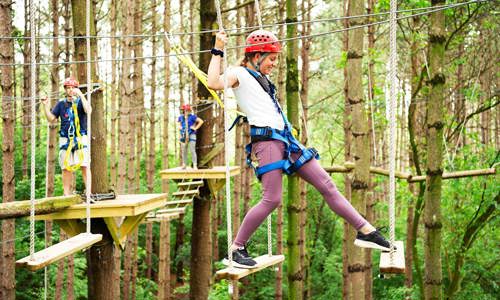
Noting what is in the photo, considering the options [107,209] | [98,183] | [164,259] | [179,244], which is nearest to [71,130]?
[98,183]

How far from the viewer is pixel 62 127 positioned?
535 cm

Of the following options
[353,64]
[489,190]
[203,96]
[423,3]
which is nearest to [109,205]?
[353,64]

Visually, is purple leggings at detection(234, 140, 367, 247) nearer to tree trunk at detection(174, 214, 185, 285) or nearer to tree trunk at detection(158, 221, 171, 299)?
tree trunk at detection(158, 221, 171, 299)

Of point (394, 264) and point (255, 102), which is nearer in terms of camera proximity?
point (394, 264)

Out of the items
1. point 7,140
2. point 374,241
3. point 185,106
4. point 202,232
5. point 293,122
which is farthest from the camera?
point 185,106

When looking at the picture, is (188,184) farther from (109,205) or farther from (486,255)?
(486,255)

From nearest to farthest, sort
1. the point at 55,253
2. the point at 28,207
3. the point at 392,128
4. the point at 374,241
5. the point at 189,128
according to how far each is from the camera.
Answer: the point at 392,128 < the point at 374,241 < the point at 55,253 < the point at 28,207 < the point at 189,128

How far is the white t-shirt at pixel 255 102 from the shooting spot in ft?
10.1

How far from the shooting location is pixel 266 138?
9.97 ft

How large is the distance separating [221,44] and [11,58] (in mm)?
5229

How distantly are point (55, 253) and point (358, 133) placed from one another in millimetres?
2205

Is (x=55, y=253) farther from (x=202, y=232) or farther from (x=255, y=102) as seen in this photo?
(x=202, y=232)

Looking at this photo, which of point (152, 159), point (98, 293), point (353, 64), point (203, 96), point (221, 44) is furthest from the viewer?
point (152, 159)

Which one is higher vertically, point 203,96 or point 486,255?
point 203,96
